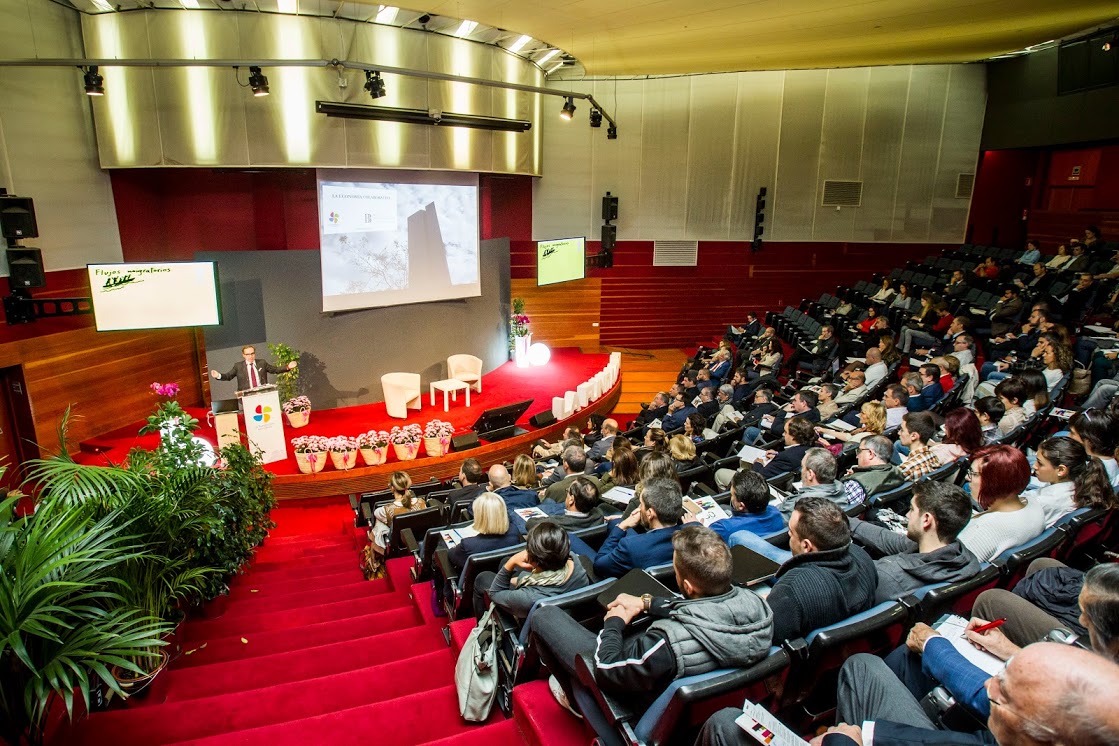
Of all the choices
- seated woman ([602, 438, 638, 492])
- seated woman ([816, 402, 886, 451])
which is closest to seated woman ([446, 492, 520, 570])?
seated woman ([602, 438, 638, 492])

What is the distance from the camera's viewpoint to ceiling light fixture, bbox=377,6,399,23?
8.24 metres

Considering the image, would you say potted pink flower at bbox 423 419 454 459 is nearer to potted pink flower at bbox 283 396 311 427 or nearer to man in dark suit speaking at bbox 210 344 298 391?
potted pink flower at bbox 283 396 311 427

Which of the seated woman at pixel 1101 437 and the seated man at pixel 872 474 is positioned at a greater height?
the seated woman at pixel 1101 437

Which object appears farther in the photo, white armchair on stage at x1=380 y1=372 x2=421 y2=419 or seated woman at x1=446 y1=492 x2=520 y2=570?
white armchair on stage at x1=380 y1=372 x2=421 y2=419

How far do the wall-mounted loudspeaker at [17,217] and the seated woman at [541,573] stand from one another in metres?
7.09

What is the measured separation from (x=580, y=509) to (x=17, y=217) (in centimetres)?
693

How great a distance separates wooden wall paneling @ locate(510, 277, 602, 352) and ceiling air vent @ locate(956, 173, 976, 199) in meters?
7.80

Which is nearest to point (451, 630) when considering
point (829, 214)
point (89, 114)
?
point (89, 114)

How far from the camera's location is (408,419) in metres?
9.46

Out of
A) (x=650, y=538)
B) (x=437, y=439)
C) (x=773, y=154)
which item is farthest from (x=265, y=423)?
(x=773, y=154)

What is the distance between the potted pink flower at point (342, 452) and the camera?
7.52 meters

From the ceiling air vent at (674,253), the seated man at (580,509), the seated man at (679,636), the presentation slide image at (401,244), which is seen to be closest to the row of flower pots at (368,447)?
the presentation slide image at (401,244)

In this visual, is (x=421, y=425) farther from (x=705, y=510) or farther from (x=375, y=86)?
(x=705, y=510)

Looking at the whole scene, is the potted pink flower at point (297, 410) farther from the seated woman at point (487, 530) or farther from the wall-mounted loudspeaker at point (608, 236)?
the wall-mounted loudspeaker at point (608, 236)
